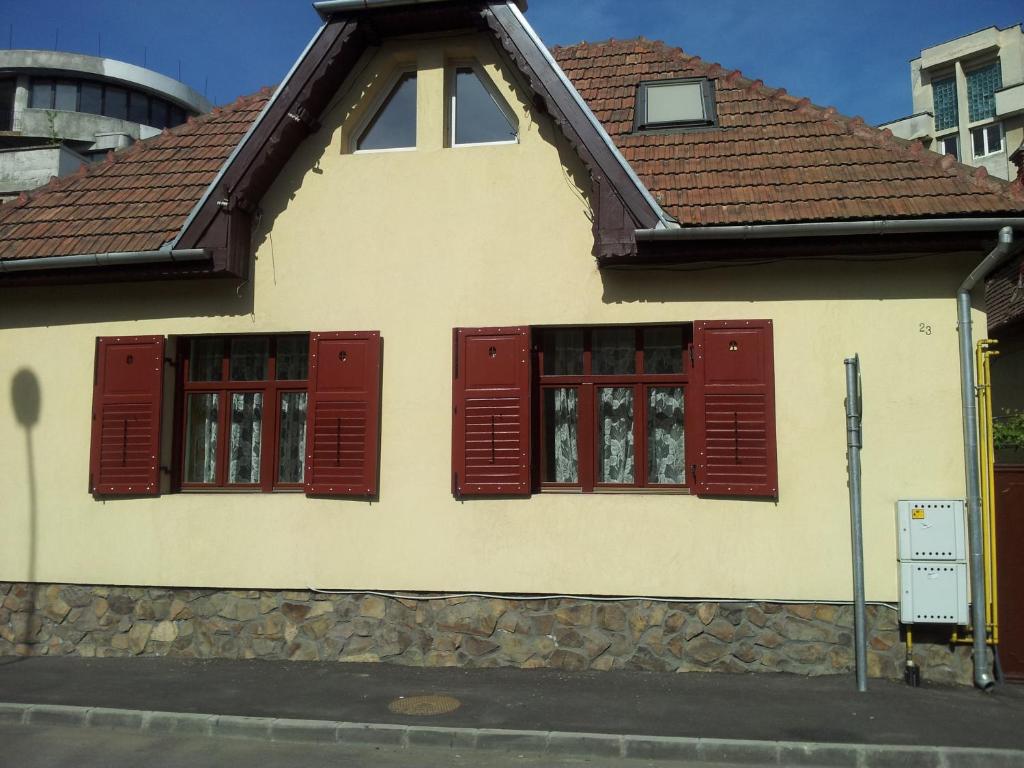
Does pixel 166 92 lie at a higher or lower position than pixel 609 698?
higher

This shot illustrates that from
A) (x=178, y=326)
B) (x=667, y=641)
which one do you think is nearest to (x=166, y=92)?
(x=178, y=326)

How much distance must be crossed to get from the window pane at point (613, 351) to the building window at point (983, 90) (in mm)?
38357

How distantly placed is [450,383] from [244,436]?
2301mm

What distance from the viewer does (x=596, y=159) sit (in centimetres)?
794

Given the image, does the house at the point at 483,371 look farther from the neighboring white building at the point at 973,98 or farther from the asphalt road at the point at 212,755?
the neighboring white building at the point at 973,98

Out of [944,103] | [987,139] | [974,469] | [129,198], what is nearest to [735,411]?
[974,469]

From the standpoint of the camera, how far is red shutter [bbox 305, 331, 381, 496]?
8352 millimetres

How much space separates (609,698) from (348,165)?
18.2ft

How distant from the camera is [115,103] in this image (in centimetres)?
4975

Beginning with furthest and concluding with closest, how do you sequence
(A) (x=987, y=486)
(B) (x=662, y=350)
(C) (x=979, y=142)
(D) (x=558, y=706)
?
(C) (x=979, y=142) → (B) (x=662, y=350) → (A) (x=987, y=486) → (D) (x=558, y=706)

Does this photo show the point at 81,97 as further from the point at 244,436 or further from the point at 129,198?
the point at 244,436

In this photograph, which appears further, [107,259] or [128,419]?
[128,419]

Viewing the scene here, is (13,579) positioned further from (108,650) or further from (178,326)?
(178,326)

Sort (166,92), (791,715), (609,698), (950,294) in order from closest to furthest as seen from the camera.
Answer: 1. (791,715)
2. (609,698)
3. (950,294)
4. (166,92)
